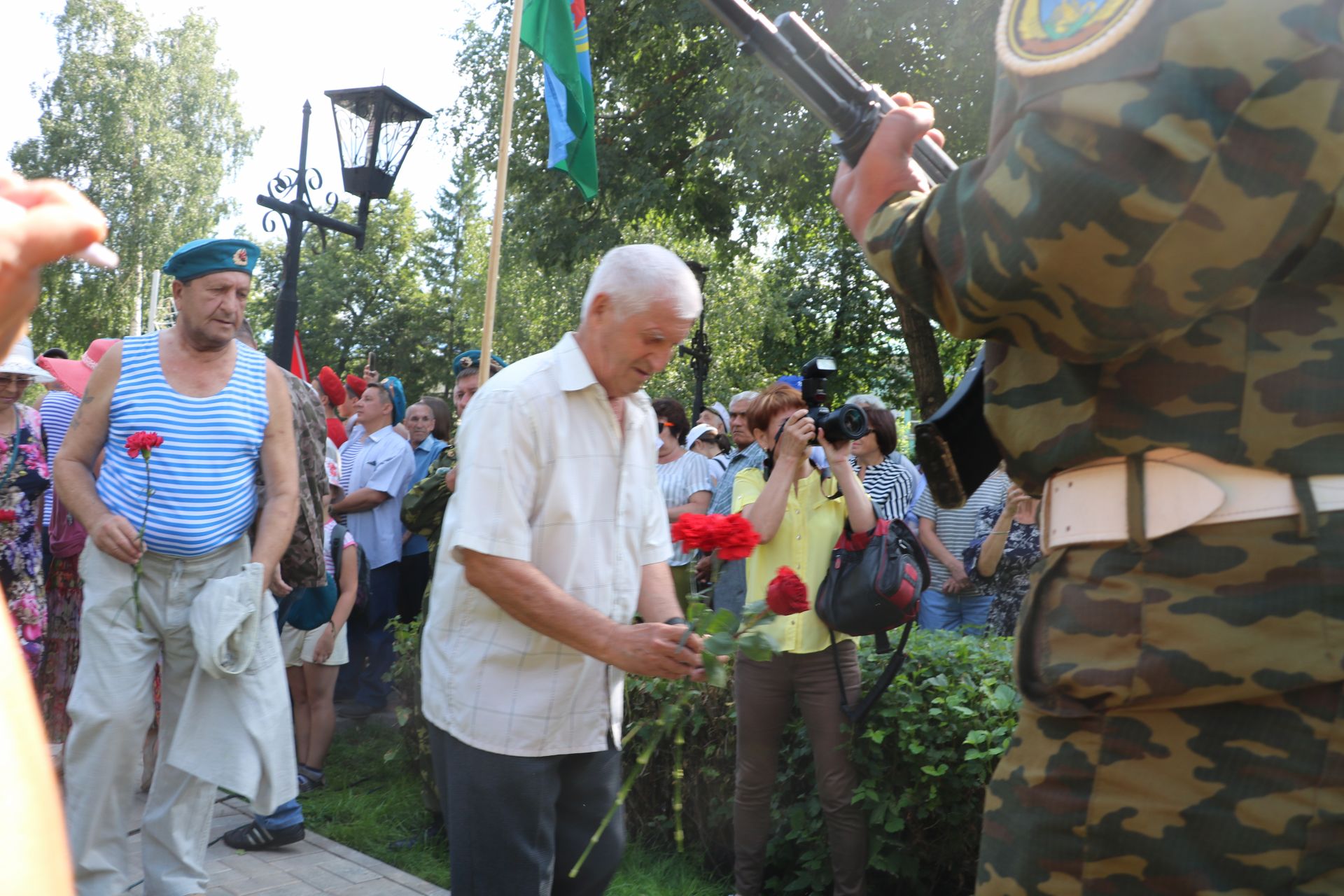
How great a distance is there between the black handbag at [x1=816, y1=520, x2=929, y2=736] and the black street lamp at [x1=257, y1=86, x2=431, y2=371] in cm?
485

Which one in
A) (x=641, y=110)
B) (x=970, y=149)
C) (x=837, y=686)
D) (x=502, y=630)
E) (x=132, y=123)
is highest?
(x=132, y=123)

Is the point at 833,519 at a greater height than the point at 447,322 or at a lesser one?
lesser

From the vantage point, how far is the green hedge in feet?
13.1

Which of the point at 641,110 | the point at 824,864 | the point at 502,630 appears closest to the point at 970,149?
the point at 641,110

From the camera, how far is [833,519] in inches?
185

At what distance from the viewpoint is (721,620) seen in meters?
2.62

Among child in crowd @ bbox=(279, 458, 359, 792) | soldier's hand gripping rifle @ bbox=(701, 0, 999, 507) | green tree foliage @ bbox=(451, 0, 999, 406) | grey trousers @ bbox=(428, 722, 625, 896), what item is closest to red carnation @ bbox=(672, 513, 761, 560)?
grey trousers @ bbox=(428, 722, 625, 896)

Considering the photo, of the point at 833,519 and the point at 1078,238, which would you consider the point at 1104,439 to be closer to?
the point at 1078,238

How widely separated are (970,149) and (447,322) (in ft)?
134

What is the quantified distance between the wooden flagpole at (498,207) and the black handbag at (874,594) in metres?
1.65

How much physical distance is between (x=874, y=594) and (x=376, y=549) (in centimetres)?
454

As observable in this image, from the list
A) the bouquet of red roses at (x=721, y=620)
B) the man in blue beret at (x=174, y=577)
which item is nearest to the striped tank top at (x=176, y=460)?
the man in blue beret at (x=174, y=577)

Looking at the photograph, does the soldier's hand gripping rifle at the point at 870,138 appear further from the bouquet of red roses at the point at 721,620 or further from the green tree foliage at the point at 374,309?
the green tree foliage at the point at 374,309

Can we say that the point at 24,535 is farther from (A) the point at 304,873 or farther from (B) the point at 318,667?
(A) the point at 304,873
